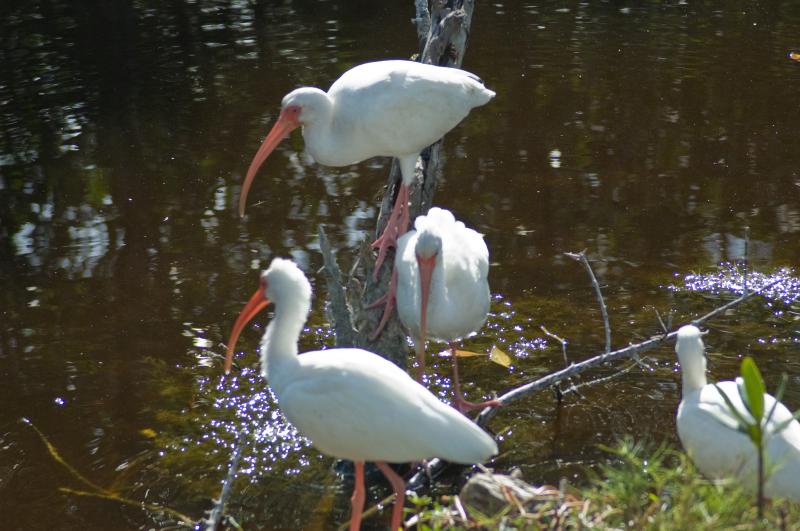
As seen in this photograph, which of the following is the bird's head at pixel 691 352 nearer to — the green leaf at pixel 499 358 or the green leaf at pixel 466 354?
the green leaf at pixel 499 358

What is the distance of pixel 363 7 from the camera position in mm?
15102

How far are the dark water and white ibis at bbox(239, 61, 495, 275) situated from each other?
4.12 feet

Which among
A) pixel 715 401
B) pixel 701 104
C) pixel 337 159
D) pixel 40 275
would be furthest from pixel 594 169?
pixel 715 401

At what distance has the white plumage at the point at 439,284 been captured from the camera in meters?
5.12

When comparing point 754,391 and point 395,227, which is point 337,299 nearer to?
point 395,227

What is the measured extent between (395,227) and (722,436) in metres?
2.24

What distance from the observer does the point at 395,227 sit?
5816mm

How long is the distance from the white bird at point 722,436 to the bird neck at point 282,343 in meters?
1.56

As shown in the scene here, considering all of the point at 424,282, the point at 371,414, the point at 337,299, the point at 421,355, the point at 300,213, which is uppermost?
the point at 371,414

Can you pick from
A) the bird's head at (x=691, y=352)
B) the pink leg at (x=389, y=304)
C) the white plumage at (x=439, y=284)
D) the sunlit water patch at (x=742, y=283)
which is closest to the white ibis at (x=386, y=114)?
the pink leg at (x=389, y=304)

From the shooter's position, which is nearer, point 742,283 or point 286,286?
point 286,286

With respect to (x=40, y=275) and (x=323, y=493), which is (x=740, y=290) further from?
(x=40, y=275)

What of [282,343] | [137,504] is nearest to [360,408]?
[282,343]

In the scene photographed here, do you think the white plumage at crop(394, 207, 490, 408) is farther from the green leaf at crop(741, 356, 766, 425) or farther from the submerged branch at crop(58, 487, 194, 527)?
the green leaf at crop(741, 356, 766, 425)
